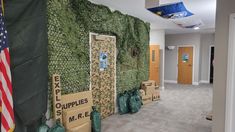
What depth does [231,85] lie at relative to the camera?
264 centimetres

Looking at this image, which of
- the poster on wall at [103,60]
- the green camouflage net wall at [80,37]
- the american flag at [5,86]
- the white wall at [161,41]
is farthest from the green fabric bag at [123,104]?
the white wall at [161,41]

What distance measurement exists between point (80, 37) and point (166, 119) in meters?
2.55

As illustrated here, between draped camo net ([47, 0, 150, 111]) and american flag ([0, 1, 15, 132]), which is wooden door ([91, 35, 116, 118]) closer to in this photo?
draped camo net ([47, 0, 150, 111])

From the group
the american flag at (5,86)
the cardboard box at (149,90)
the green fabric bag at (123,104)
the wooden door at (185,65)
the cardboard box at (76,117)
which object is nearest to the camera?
the american flag at (5,86)

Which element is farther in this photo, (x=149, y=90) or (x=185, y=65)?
(x=185, y=65)

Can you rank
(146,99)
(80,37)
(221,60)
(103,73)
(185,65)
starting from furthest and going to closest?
(185,65) < (146,99) < (103,73) < (80,37) < (221,60)

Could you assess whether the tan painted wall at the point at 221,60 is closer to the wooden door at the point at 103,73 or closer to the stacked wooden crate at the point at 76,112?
the stacked wooden crate at the point at 76,112

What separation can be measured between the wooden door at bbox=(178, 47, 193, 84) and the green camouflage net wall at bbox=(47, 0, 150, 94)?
192 inches

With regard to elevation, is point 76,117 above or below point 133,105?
above

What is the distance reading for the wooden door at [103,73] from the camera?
3.93 metres

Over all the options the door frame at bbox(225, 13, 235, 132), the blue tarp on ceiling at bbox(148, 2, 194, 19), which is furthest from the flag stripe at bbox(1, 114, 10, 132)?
the blue tarp on ceiling at bbox(148, 2, 194, 19)

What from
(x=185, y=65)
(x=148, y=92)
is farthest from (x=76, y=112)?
(x=185, y=65)

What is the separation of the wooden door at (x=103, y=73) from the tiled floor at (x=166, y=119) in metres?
0.34

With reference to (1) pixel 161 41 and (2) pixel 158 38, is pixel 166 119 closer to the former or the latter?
(1) pixel 161 41
